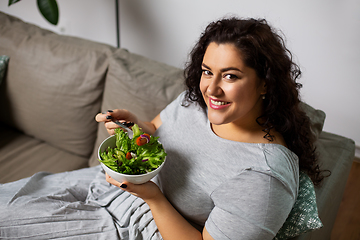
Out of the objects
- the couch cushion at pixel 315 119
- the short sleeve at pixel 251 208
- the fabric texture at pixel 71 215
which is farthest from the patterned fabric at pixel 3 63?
the couch cushion at pixel 315 119

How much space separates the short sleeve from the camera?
2.56 feet

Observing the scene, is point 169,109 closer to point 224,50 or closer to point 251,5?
point 224,50

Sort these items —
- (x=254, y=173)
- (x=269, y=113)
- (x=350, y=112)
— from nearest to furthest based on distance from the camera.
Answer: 1. (x=254, y=173)
2. (x=269, y=113)
3. (x=350, y=112)

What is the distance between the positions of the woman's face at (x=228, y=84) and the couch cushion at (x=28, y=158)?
44.7 inches

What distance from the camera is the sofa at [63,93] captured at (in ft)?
4.75

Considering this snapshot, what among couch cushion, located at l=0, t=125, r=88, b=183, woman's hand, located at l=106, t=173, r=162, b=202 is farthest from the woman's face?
couch cushion, located at l=0, t=125, r=88, b=183

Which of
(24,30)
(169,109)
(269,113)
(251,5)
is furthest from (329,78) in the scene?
(24,30)

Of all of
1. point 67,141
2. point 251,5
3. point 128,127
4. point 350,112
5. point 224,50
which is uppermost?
point 251,5

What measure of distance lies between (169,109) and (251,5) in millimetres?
810

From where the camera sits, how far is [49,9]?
1695mm

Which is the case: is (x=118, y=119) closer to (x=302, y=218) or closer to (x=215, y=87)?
(x=215, y=87)

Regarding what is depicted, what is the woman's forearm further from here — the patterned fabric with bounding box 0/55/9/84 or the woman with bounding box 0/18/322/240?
the patterned fabric with bounding box 0/55/9/84

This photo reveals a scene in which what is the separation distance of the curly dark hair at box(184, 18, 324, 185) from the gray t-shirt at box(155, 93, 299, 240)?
85mm

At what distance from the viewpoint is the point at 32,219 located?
1008 millimetres
